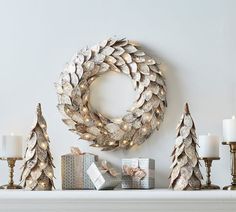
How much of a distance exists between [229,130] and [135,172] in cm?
43

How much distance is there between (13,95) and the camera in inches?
97.0

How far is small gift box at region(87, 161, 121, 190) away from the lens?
6.95 feet

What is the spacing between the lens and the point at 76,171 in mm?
2232

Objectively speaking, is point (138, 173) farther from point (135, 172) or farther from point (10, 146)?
point (10, 146)

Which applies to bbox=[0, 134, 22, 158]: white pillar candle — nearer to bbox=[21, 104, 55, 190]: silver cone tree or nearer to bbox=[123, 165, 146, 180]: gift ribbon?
bbox=[21, 104, 55, 190]: silver cone tree

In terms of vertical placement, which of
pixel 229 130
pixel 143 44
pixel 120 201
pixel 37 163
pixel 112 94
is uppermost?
pixel 143 44

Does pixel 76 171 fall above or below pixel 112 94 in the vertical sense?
below

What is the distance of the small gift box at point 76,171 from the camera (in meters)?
2.22

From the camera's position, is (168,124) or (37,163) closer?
(37,163)

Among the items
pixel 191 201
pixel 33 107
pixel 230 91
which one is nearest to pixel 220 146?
pixel 230 91

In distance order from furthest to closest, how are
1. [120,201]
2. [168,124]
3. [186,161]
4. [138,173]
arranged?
[168,124] → [138,173] → [186,161] → [120,201]

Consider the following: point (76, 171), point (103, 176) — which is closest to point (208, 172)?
point (103, 176)

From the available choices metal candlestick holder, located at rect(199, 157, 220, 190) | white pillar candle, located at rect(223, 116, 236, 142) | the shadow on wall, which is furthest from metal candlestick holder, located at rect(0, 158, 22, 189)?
white pillar candle, located at rect(223, 116, 236, 142)

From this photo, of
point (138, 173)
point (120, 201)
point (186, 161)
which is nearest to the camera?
point (120, 201)
